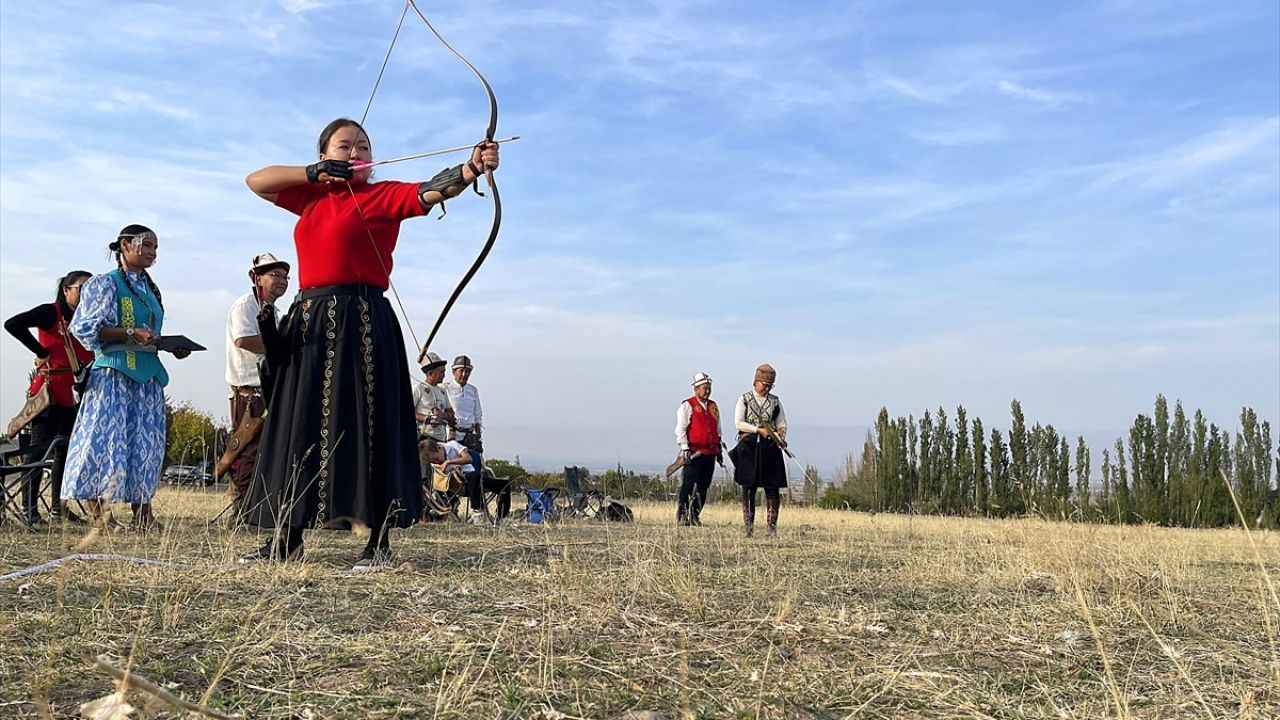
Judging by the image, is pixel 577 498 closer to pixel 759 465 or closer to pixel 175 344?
pixel 759 465

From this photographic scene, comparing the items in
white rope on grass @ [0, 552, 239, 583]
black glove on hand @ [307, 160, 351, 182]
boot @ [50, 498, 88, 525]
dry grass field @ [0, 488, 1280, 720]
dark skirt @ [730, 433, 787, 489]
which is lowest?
dry grass field @ [0, 488, 1280, 720]

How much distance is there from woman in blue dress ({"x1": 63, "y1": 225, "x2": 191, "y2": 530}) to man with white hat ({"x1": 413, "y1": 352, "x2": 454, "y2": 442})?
3.45m

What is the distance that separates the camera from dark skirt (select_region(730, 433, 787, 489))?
384 inches

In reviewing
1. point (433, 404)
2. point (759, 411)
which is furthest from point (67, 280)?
point (759, 411)

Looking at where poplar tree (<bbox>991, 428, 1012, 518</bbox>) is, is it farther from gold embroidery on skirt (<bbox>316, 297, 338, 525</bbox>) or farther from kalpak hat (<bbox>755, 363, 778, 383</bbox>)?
gold embroidery on skirt (<bbox>316, 297, 338, 525</bbox>)

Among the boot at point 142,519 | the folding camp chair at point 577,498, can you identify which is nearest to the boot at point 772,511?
the folding camp chair at point 577,498

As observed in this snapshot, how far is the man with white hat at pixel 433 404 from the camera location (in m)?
10.1

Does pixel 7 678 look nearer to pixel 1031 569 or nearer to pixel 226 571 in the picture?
pixel 226 571

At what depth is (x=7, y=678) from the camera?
2.45 meters

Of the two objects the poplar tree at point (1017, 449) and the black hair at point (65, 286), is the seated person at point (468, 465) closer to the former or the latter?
the black hair at point (65, 286)

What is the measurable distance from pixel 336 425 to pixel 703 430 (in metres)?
6.51

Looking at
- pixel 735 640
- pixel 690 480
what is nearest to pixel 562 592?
pixel 735 640

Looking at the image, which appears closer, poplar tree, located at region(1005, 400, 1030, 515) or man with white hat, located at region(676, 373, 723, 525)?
man with white hat, located at region(676, 373, 723, 525)

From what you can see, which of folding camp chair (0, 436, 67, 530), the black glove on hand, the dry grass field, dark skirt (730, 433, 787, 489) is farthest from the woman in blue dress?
dark skirt (730, 433, 787, 489)
